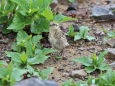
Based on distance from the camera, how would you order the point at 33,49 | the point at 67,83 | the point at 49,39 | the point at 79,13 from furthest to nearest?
the point at 79,13 → the point at 49,39 → the point at 33,49 → the point at 67,83

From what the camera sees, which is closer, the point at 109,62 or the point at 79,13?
the point at 109,62

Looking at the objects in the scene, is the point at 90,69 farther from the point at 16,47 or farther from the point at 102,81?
the point at 16,47

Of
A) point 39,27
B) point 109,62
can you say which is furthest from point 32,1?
point 109,62

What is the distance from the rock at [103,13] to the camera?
450 cm

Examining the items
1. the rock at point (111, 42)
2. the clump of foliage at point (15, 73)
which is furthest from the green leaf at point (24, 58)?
the rock at point (111, 42)

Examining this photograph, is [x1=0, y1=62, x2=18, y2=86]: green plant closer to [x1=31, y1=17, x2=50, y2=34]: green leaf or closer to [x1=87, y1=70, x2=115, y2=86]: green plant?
[x1=87, y1=70, x2=115, y2=86]: green plant

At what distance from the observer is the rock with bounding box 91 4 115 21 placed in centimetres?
450

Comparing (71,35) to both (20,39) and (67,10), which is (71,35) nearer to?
(20,39)

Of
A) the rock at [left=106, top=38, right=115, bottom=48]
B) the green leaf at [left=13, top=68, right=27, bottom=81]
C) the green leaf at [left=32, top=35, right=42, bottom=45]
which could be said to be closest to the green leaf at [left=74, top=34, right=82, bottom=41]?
the rock at [left=106, top=38, right=115, bottom=48]

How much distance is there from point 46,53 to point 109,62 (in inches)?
24.3

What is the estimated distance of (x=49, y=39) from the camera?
371cm

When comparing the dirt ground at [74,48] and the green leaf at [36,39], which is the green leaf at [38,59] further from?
the green leaf at [36,39]

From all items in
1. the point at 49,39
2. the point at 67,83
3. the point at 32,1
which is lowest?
the point at 67,83

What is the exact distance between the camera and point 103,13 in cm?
456
